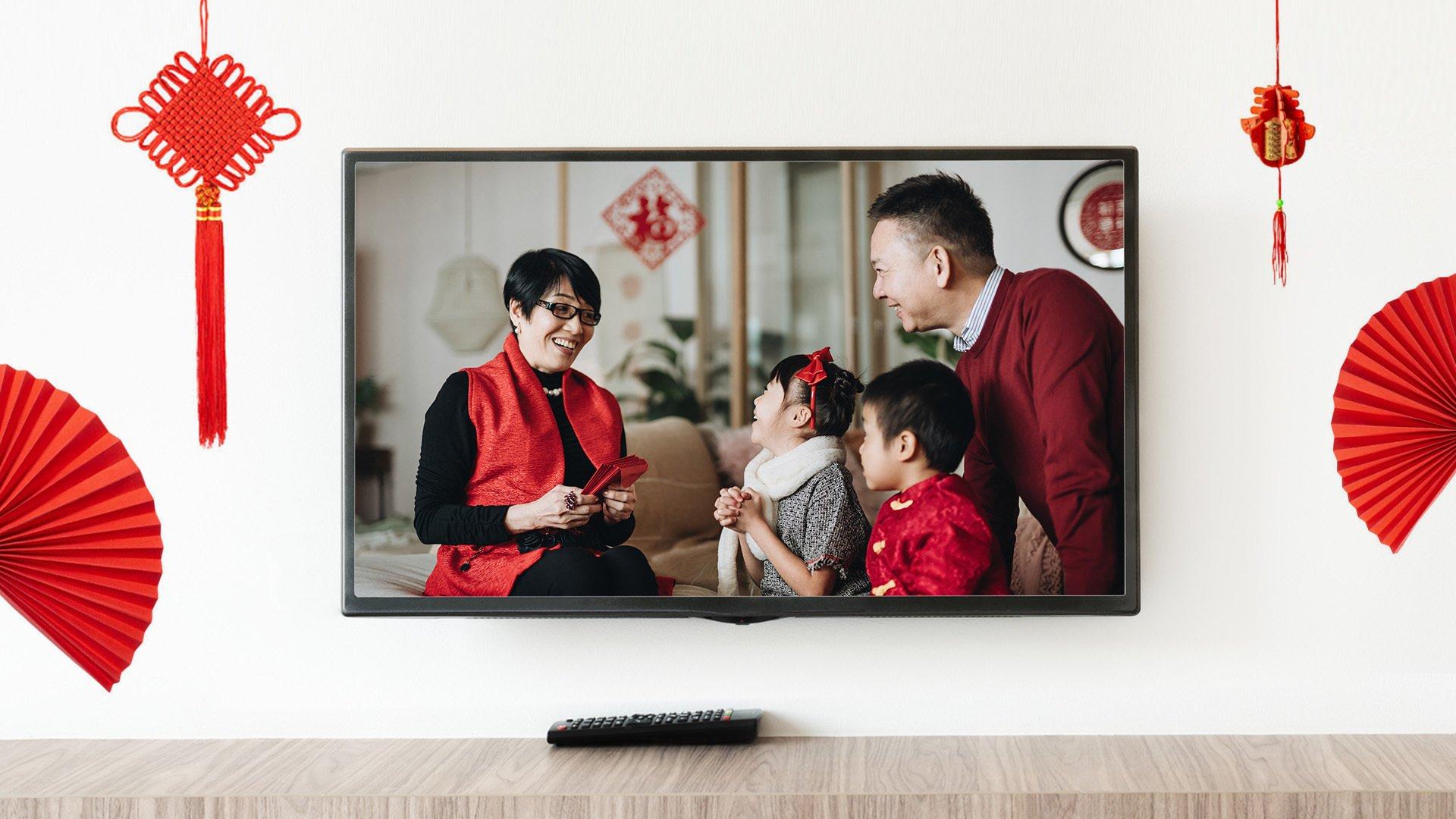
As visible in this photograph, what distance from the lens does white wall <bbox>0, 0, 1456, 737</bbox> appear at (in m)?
1.58

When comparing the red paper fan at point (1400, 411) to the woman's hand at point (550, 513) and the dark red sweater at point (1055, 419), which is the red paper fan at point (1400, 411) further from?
the woman's hand at point (550, 513)

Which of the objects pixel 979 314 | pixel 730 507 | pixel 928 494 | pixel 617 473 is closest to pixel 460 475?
pixel 617 473

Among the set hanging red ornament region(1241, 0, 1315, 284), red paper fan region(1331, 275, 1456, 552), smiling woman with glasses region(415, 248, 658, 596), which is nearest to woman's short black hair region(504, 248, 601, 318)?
smiling woman with glasses region(415, 248, 658, 596)

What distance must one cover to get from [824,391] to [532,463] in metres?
0.42

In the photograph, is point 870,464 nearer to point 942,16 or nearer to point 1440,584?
point 942,16

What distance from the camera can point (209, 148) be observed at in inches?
59.4

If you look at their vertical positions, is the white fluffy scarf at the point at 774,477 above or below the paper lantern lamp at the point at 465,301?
below

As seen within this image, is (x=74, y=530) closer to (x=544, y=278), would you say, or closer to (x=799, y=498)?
(x=544, y=278)

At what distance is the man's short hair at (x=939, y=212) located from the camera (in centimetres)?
152

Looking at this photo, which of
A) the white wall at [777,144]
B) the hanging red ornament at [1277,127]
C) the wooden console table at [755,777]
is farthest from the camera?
the white wall at [777,144]

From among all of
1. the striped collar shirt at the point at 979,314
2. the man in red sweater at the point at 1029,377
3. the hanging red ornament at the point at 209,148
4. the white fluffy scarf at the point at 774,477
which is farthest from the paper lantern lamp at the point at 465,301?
the striped collar shirt at the point at 979,314

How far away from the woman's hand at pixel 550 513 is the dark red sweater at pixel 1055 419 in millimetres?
540

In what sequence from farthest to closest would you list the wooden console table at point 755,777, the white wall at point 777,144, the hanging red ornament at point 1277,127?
the white wall at point 777,144 < the hanging red ornament at point 1277,127 < the wooden console table at point 755,777

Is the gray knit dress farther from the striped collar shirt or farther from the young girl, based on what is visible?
the striped collar shirt
